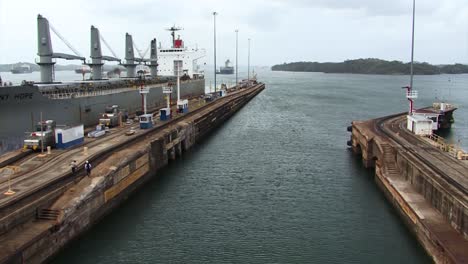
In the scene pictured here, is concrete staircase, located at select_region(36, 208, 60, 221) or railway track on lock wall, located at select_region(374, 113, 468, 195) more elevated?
railway track on lock wall, located at select_region(374, 113, 468, 195)

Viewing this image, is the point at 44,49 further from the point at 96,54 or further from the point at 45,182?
the point at 45,182

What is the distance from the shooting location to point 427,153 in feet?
93.5

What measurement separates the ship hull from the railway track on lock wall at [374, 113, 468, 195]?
1123 inches

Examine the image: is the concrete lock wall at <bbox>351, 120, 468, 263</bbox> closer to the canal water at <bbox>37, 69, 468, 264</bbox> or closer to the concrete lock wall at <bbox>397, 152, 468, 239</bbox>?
the concrete lock wall at <bbox>397, 152, 468, 239</bbox>

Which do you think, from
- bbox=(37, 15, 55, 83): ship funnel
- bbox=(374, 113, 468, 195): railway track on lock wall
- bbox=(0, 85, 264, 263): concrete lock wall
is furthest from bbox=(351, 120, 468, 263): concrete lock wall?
bbox=(37, 15, 55, 83): ship funnel

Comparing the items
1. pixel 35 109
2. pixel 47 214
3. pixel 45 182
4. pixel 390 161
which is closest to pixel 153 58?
pixel 35 109

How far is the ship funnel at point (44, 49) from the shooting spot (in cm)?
4303

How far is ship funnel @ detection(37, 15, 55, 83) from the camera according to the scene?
43.0m

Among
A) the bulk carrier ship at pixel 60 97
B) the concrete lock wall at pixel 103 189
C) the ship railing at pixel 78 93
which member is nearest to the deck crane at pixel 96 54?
the bulk carrier ship at pixel 60 97

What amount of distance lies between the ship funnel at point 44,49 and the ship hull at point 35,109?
739 centimetres

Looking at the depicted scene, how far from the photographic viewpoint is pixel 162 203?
28.2m

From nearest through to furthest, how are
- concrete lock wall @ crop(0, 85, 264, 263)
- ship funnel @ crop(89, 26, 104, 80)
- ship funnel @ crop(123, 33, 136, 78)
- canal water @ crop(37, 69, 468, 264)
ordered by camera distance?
concrete lock wall @ crop(0, 85, 264, 263) → canal water @ crop(37, 69, 468, 264) → ship funnel @ crop(89, 26, 104, 80) → ship funnel @ crop(123, 33, 136, 78)

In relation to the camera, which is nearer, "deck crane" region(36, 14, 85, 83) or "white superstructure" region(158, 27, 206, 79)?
"deck crane" region(36, 14, 85, 83)

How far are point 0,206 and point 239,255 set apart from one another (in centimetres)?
1113
